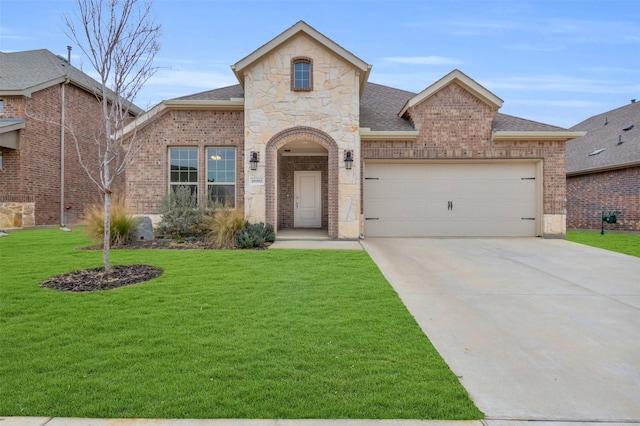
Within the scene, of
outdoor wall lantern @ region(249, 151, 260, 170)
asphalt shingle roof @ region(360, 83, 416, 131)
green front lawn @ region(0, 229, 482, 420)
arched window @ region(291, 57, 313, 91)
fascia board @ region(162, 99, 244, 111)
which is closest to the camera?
green front lawn @ region(0, 229, 482, 420)

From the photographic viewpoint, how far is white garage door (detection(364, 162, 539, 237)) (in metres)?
11.7

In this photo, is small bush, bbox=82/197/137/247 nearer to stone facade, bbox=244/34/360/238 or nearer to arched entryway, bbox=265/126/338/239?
stone facade, bbox=244/34/360/238

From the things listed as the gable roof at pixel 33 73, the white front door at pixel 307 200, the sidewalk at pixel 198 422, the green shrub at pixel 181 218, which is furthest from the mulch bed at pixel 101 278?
the gable roof at pixel 33 73

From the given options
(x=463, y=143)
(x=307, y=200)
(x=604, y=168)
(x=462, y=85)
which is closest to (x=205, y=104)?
(x=307, y=200)

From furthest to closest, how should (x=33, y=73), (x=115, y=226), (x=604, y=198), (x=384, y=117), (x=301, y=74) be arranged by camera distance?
(x=33, y=73) → (x=604, y=198) → (x=384, y=117) → (x=301, y=74) → (x=115, y=226)

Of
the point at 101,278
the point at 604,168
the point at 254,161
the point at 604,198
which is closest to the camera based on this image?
the point at 101,278

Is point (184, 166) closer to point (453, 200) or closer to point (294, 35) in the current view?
point (294, 35)

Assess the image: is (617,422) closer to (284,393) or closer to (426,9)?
(284,393)

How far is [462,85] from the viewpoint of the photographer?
37.0 ft

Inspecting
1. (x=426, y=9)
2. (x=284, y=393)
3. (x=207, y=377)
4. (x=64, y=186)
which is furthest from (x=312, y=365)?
(x=64, y=186)

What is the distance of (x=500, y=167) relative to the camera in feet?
38.6

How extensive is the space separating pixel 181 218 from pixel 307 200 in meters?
5.36

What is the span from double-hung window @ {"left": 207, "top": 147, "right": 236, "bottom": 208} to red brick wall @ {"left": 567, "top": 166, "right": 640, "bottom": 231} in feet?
53.9

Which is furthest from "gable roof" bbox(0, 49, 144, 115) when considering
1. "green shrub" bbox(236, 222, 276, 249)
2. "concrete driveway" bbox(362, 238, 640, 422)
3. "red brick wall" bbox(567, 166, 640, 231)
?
"red brick wall" bbox(567, 166, 640, 231)
